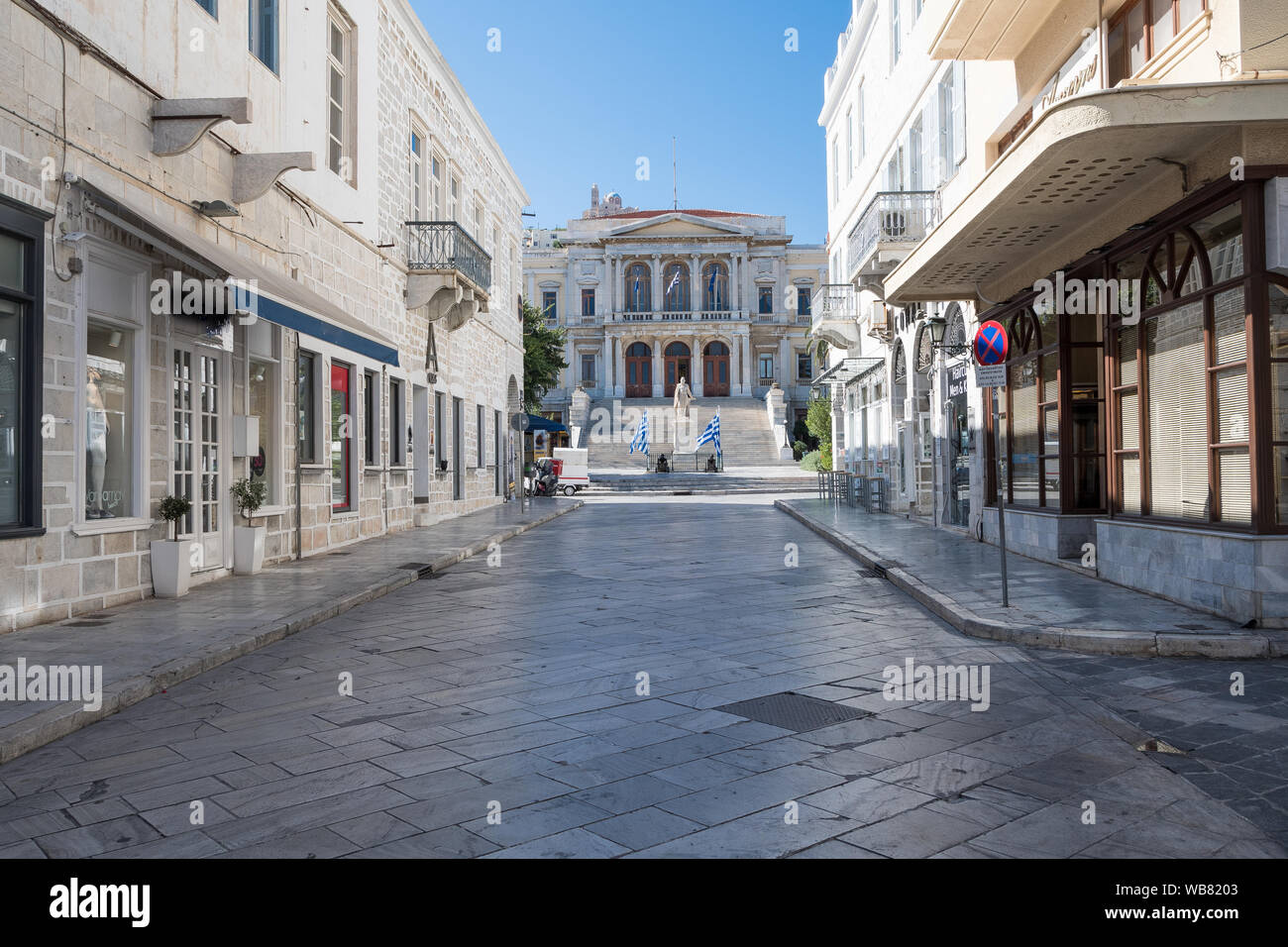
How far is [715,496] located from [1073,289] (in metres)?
24.8

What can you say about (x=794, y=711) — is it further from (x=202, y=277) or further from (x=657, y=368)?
(x=657, y=368)

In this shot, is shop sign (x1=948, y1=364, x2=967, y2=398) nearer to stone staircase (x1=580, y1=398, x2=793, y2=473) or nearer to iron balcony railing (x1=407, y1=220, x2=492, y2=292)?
iron balcony railing (x1=407, y1=220, x2=492, y2=292)

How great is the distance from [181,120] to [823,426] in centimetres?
3348

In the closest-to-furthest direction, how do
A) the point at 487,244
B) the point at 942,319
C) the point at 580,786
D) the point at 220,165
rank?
1. the point at 580,786
2. the point at 220,165
3. the point at 942,319
4. the point at 487,244

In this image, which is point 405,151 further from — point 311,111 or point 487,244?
point 487,244

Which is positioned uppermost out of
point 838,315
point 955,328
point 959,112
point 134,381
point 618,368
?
point 618,368

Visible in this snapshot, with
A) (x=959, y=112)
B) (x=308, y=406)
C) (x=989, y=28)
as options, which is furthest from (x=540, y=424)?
(x=989, y=28)

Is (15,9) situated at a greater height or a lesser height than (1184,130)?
greater

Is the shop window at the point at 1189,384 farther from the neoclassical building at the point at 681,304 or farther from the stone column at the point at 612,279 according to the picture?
the stone column at the point at 612,279

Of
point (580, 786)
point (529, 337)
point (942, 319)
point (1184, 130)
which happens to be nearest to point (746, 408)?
point (529, 337)

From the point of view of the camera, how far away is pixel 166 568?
9.71 meters
